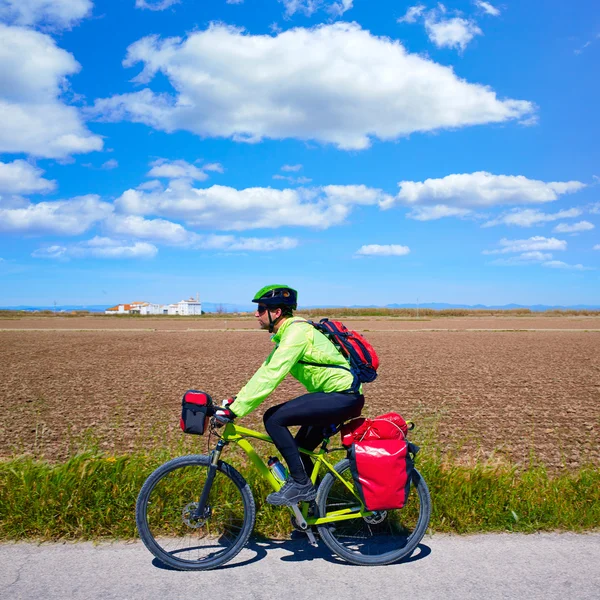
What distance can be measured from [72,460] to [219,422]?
1.65m

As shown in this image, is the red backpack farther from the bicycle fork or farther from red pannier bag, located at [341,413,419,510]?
the bicycle fork

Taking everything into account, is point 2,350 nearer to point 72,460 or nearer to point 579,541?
point 72,460

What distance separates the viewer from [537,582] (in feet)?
11.7

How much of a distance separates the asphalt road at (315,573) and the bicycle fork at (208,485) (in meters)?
0.41

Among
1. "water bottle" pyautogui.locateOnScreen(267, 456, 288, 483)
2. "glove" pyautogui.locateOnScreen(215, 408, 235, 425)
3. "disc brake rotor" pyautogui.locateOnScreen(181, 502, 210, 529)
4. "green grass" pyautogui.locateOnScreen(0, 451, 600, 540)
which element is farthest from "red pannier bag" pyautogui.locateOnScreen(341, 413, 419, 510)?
"disc brake rotor" pyautogui.locateOnScreen(181, 502, 210, 529)

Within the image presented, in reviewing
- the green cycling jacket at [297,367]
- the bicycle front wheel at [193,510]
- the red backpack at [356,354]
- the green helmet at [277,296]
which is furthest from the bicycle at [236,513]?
the green helmet at [277,296]

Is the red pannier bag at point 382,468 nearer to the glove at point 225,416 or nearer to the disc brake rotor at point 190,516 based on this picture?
the glove at point 225,416

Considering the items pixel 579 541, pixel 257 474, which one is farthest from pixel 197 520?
pixel 579 541

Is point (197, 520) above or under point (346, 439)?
under

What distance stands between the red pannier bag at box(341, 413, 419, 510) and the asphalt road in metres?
0.46

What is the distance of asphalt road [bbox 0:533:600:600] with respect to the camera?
3424 mm

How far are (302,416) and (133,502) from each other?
1.67m

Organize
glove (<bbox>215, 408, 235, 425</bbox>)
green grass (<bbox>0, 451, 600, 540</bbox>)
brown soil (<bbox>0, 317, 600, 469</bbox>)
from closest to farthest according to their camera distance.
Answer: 1. glove (<bbox>215, 408, 235, 425</bbox>)
2. green grass (<bbox>0, 451, 600, 540</bbox>)
3. brown soil (<bbox>0, 317, 600, 469</bbox>)

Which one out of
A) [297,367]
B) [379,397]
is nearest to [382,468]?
[297,367]
